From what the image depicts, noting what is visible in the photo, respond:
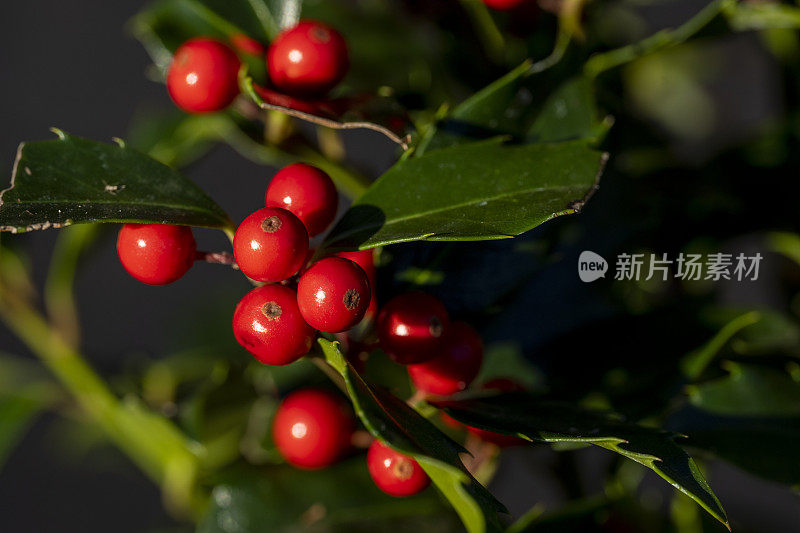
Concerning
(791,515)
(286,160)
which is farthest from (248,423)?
(791,515)

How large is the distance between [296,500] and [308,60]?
35cm

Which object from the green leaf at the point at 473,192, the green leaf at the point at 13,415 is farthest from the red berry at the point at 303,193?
the green leaf at the point at 13,415

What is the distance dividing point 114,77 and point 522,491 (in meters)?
1.47

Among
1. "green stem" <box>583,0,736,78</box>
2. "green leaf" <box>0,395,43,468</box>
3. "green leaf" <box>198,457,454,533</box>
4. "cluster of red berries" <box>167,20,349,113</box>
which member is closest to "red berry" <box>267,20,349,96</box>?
"cluster of red berries" <box>167,20,349,113</box>

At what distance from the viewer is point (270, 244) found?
404 mm

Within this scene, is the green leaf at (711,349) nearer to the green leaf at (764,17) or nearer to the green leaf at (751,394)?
the green leaf at (751,394)

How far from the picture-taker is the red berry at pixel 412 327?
17.8 inches

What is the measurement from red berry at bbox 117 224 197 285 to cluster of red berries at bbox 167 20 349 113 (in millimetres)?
146

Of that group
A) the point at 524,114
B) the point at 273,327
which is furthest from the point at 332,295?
the point at 524,114

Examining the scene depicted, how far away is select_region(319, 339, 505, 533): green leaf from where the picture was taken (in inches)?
14.4

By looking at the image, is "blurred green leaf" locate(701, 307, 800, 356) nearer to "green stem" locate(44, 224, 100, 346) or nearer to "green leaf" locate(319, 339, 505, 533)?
"green leaf" locate(319, 339, 505, 533)

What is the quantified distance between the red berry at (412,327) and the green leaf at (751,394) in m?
0.27

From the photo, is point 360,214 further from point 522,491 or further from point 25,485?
point 25,485

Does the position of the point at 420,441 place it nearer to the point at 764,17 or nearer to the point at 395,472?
the point at 395,472
